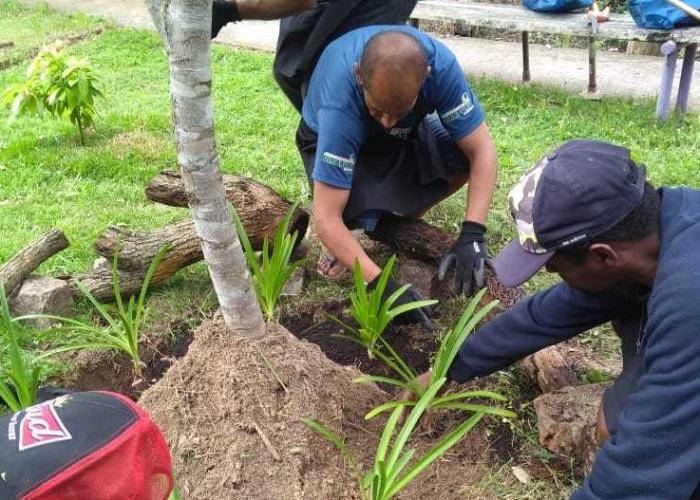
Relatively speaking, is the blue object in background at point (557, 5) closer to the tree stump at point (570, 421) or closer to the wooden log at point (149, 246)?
the wooden log at point (149, 246)

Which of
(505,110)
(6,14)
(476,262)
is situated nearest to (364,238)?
(476,262)

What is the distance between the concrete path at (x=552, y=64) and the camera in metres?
6.20

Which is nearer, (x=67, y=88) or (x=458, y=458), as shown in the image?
(x=458, y=458)

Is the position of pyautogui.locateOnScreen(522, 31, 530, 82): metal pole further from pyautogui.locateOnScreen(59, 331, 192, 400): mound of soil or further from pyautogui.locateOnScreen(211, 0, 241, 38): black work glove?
pyautogui.locateOnScreen(59, 331, 192, 400): mound of soil

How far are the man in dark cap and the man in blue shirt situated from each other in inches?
42.7

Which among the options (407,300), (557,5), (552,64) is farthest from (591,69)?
(407,300)

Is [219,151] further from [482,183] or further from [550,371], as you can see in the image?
[550,371]

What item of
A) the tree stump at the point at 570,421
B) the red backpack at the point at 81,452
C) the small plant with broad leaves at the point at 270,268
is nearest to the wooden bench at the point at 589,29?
the tree stump at the point at 570,421

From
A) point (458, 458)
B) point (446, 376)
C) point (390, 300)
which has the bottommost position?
point (458, 458)

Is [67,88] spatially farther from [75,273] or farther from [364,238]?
[364,238]

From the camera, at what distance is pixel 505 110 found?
5656 mm

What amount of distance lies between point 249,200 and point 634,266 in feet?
6.44

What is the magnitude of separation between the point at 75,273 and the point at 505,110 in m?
3.45

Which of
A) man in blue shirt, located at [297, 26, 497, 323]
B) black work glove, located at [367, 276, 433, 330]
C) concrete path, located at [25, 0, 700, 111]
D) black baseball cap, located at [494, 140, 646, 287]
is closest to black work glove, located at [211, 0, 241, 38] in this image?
man in blue shirt, located at [297, 26, 497, 323]
